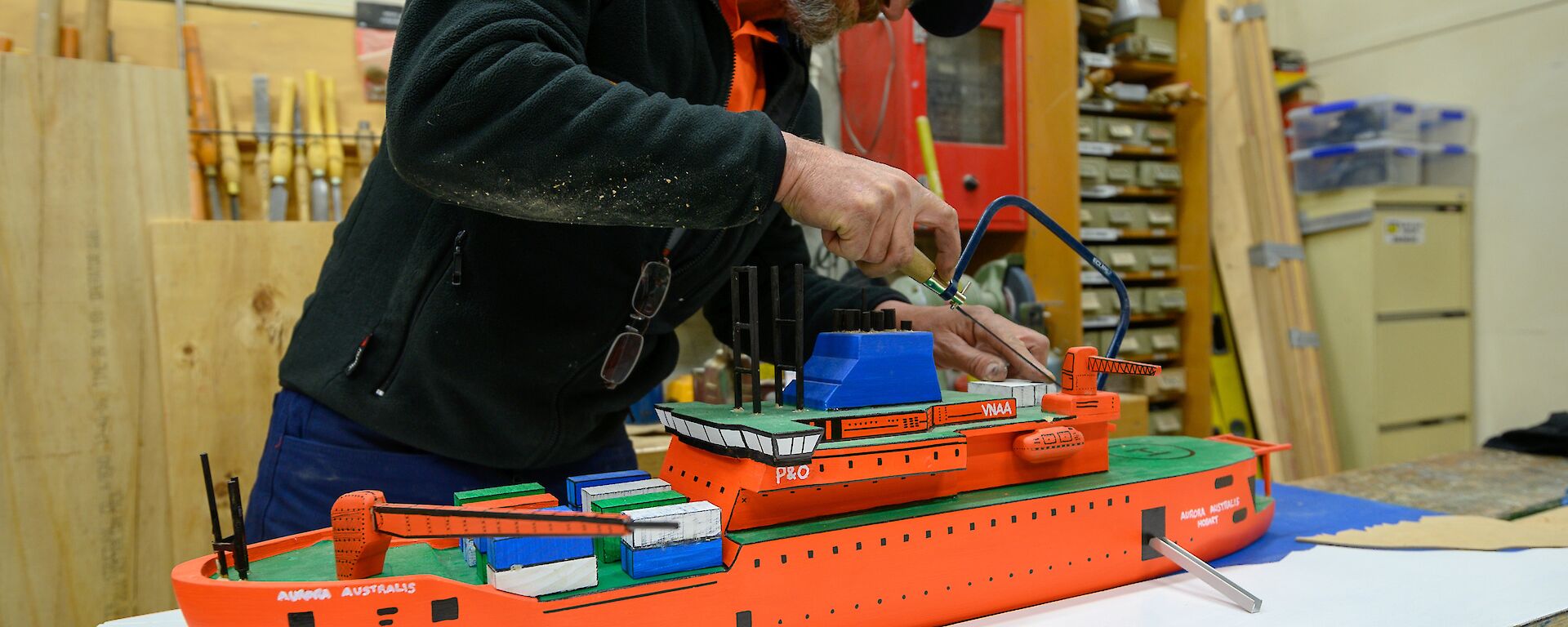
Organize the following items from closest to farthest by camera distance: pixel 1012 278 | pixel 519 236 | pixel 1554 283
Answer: pixel 519 236 < pixel 1012 278 < pixel 1554 283

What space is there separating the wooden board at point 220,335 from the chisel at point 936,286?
217cm

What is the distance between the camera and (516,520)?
1.14 meters

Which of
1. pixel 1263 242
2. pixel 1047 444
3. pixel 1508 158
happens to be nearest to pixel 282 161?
pixel 1047 444

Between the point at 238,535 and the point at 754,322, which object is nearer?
the point at 238,535

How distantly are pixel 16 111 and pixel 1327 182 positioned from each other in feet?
20.5

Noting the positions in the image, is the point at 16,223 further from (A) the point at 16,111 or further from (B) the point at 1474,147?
(B) the point at 1474,147

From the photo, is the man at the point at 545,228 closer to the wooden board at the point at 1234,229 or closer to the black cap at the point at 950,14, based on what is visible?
the black cap at the point at 950,14

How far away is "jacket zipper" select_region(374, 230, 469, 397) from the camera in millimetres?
1587

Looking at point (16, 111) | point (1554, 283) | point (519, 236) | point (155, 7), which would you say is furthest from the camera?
point (1554, 283)

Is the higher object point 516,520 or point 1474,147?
point 1474,147

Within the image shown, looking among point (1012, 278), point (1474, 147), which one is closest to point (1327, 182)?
point (1474, 147)

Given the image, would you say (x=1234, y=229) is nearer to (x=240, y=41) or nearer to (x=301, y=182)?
(x=301, y=182)

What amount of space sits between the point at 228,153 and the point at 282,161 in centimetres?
18

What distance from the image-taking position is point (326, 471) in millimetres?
1721
